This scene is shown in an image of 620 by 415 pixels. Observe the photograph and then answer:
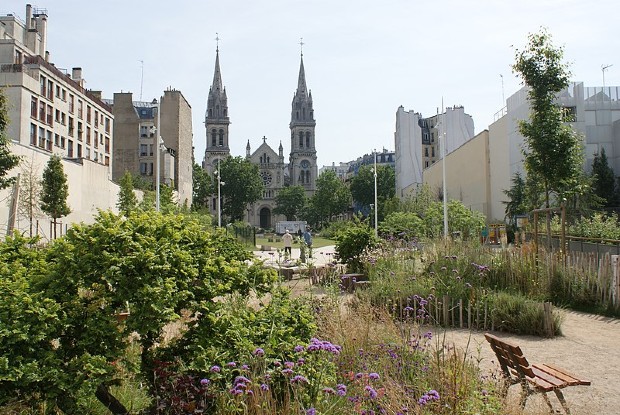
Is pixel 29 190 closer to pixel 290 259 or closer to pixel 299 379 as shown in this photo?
pixel 290 259

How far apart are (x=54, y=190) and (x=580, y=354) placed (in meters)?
25.2

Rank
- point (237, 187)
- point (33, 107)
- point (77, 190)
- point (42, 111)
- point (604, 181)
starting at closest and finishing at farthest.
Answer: point (77, 190) → point (33, 107) → point (604, 181) → point (42, 111) → point (237, 187)

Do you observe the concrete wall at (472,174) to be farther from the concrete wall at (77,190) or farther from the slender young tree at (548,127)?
the slender young tree at (548,127)

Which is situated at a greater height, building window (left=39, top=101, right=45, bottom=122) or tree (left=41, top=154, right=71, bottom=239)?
building window (left=39, top=101, right=45, bottom=122)

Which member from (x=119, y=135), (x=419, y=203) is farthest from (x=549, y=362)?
(x=119, y=135)

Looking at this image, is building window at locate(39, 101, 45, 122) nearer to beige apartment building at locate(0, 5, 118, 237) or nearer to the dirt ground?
beige apartment building at locate(0, 5, 118, 237)

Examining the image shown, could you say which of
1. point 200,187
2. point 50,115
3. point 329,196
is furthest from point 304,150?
point 50,115

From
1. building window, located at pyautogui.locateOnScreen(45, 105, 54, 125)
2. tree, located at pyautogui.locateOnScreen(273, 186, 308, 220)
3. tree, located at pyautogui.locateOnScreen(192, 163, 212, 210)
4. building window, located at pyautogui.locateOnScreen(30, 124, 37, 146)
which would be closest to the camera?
building window, located at pyautogui.locateOnScreen(30, 124, 37, 146)

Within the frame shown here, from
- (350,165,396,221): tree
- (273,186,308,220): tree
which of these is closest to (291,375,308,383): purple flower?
(350,165,396,221): tree

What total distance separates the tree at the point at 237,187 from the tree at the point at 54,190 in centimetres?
7055

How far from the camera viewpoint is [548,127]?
16.6 m

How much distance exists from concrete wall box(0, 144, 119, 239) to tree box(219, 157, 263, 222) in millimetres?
58139

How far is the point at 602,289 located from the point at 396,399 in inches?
347

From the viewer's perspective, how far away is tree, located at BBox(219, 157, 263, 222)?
98500mm
